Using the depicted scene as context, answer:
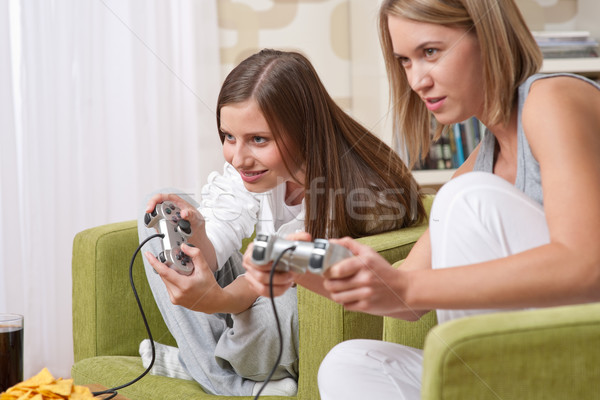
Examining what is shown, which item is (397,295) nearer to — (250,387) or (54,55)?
(250,387)

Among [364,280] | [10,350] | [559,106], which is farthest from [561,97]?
[10,350]

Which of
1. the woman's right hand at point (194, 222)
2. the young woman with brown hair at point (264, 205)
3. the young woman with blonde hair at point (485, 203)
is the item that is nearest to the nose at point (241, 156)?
the young woman with brown hair at point (264, 205)

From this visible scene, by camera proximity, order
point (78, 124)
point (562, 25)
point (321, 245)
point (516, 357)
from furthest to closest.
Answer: point (562, 25) < point (78, 124) < point (321, 245) < point (516, 357)

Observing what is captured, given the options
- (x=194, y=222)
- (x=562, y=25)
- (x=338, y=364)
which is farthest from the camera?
(x=562, y=25)

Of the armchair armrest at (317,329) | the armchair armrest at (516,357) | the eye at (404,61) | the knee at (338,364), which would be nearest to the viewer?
the armchair armrest at (516,357)

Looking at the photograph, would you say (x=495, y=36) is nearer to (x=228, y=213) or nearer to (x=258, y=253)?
(x=258, y=253)

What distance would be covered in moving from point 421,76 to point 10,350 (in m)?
0.75

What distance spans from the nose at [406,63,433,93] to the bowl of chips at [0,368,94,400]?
62cm

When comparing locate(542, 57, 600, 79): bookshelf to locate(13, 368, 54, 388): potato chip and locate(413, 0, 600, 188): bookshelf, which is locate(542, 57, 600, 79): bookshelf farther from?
locate(13, 368, 54, 388): potato chip

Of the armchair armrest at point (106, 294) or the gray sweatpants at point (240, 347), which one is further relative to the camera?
the armchair armrest at point (106, 294)

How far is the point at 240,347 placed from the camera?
116 cm

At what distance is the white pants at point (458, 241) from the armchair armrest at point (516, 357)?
0.18m

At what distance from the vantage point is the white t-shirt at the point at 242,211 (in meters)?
1.41

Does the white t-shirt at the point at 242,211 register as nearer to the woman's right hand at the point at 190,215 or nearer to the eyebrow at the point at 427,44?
the woman's right hand at the point at 190,215
